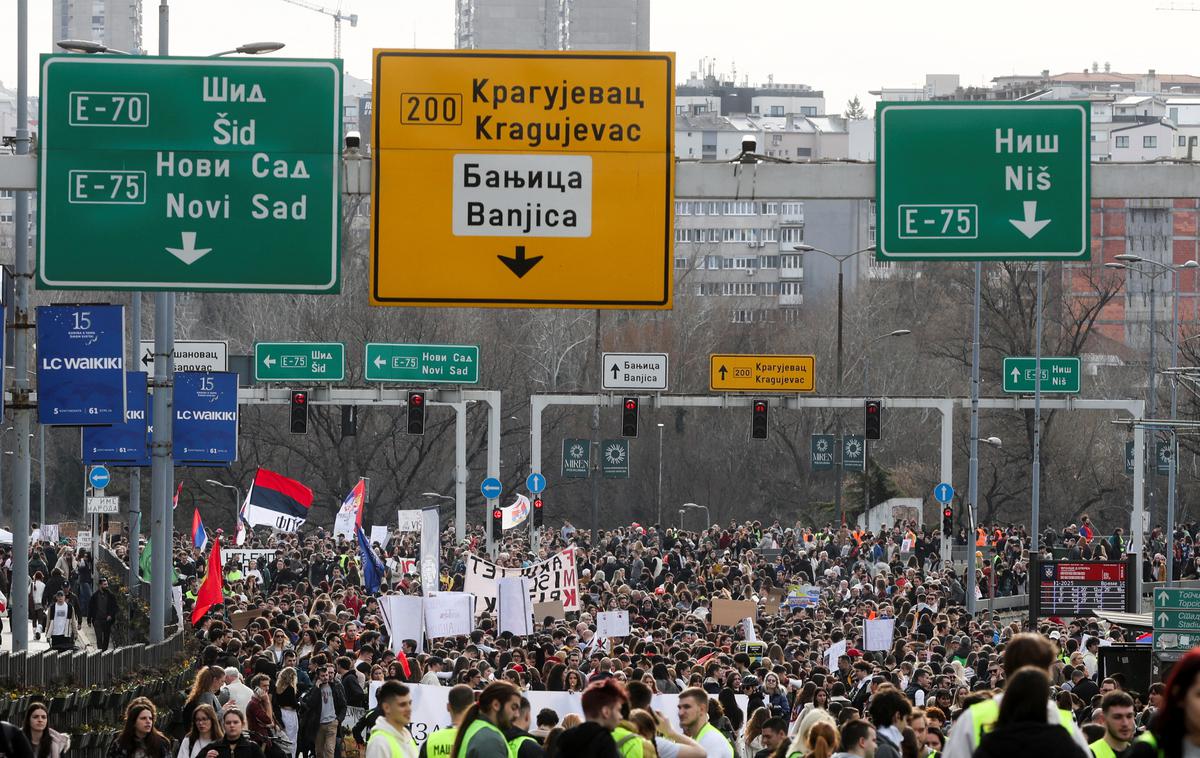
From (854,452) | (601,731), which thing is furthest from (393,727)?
(854,452)

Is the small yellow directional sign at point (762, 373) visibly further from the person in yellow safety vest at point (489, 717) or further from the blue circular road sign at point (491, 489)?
the person in yellow safety vest at point (489, 717)

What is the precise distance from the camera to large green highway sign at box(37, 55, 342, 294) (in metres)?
14.9

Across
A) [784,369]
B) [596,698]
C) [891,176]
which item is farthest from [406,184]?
[784,369]

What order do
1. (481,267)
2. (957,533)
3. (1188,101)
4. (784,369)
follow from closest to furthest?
(481,267)
(784,369)
(957,533)
(1188,101)

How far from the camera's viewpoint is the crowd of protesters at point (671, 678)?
→ 9367 mm

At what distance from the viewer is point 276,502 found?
1574 inches

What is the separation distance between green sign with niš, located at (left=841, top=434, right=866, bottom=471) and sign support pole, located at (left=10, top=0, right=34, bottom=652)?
3494 centimetres

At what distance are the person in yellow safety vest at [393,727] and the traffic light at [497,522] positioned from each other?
30.7m

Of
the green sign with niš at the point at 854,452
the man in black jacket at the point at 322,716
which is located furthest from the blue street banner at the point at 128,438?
the green sign with niš at the point at 854,452

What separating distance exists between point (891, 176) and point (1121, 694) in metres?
5.35

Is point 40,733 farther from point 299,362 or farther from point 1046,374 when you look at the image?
point 1046,374

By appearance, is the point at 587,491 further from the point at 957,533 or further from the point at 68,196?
the point at 68,196

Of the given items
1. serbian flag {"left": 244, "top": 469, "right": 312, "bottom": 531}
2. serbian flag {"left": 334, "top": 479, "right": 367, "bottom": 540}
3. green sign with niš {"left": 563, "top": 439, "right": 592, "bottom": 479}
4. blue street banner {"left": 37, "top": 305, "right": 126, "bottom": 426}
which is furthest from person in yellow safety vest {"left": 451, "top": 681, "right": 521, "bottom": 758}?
green sign with niš {"left": 563, "top": 439, "right": 592, "bottom": 479}

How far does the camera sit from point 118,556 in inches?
1681
